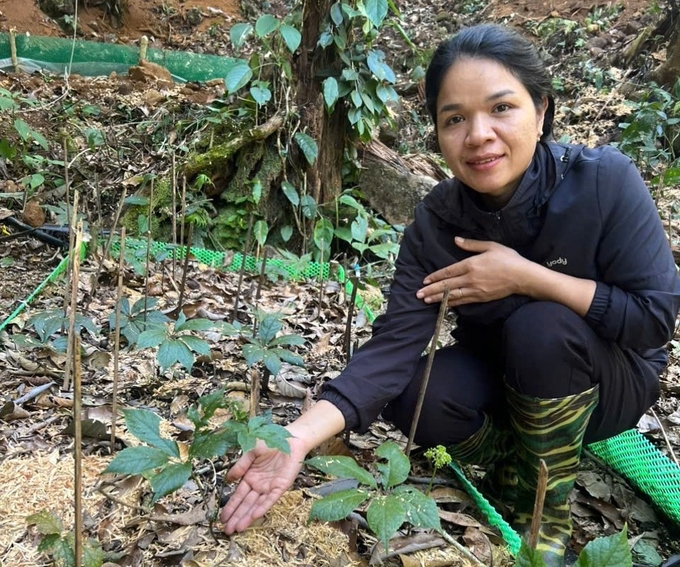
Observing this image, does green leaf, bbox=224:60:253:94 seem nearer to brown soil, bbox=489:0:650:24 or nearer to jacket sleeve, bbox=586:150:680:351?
jacket sleeve, bbox=586:150:680:351

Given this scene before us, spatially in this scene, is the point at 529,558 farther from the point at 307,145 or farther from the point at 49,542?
the point at 307,145

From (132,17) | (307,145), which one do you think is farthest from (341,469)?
(132,17)

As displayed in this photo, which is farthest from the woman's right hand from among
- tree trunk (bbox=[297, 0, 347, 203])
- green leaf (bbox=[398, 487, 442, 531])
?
tree trunk (bbox=[297, 0, 347, 203])

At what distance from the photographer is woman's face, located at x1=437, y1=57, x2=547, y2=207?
1350 mm

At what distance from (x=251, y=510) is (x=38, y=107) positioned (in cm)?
344

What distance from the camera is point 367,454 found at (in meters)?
1.69

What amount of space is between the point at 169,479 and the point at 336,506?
30 cm

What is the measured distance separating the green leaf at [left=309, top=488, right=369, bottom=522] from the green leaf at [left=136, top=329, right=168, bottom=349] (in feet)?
1.73

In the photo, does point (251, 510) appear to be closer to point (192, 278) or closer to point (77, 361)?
point (77, 361)

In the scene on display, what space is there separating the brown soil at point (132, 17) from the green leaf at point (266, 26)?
26.5ft

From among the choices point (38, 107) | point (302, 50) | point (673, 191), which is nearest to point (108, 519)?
point (302, 50)

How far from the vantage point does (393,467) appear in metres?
1.15

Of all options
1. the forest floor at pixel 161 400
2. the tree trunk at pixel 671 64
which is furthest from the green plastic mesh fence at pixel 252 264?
the tree trunk at pixel 671 64

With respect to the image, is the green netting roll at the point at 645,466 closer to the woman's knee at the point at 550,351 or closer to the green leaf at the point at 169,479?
the woman's knee at the point at 550,351
